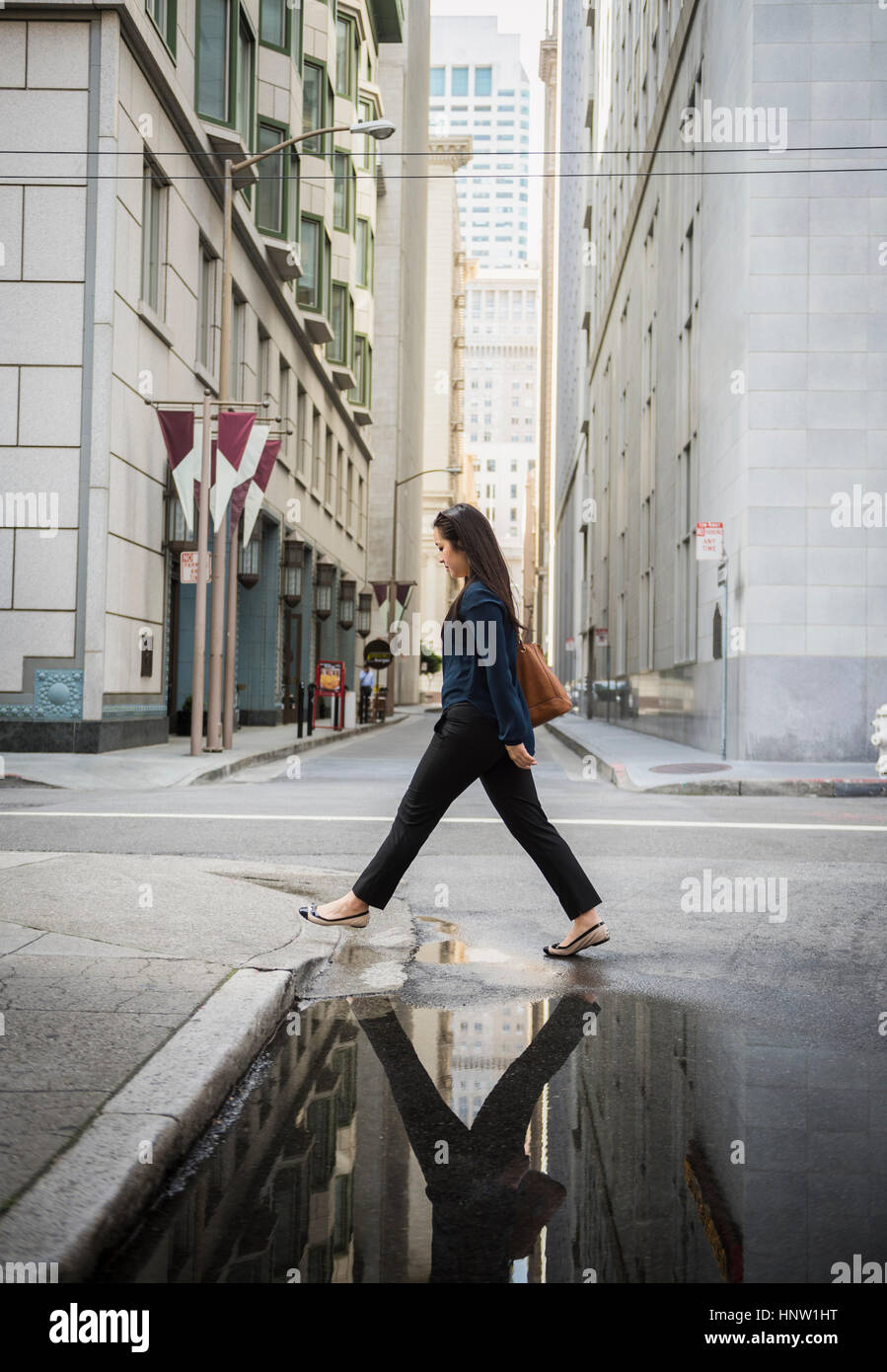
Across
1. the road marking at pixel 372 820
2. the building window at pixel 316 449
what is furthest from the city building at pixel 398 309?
the road marking at pixel 372 820

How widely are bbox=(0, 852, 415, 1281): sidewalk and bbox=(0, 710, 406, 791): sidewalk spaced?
7057 millimetres

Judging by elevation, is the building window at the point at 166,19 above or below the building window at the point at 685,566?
above

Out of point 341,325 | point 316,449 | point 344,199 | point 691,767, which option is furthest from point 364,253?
point 691,767

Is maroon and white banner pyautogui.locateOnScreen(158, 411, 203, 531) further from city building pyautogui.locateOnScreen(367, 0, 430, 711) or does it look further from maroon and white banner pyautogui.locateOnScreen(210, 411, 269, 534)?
city building pyautogui.locateOnScreen(367, 0, 430, 711)

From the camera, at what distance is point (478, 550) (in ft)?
18.4

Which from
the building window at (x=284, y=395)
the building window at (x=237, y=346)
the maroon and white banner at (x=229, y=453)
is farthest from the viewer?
the building window at (x=284, y=395)

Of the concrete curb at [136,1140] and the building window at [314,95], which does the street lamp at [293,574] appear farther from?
the concrete curb at [136,1140]

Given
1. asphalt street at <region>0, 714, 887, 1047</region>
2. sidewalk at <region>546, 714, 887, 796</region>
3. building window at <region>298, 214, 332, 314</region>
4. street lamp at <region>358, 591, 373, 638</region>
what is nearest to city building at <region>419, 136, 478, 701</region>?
street lamp at <region>358, 591, 373, 638</region>

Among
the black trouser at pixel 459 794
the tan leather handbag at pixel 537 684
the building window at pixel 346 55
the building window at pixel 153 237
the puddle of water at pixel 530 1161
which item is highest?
the building window at pixel 346 55

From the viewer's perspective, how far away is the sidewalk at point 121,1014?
282cm

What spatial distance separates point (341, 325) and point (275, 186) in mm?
12124

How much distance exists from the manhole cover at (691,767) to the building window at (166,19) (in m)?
13.5
